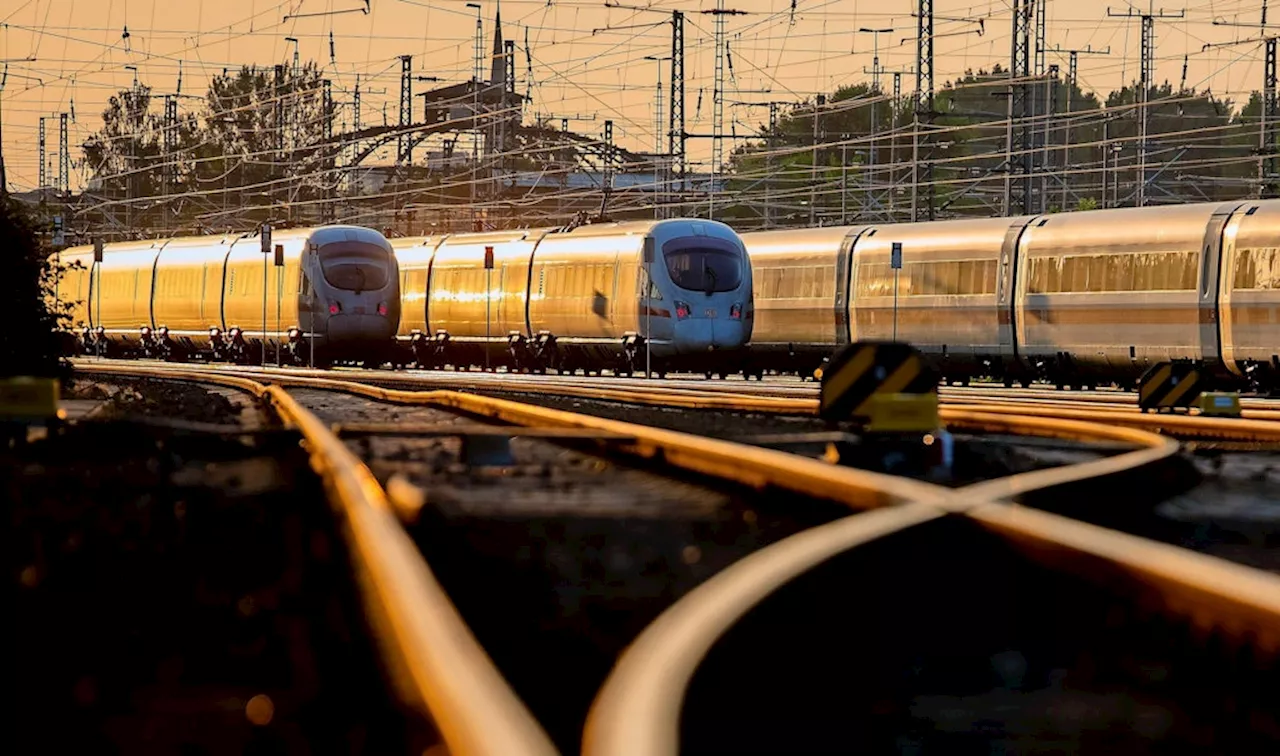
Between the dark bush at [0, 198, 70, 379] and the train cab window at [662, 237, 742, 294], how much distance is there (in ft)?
44.5

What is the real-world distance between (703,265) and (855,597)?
116ft

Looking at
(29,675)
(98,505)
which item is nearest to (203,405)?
(98,505)

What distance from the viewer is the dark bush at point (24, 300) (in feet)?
96.3

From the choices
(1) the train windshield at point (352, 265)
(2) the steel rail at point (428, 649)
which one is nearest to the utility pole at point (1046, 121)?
(1) the train windshield at point (352, 265)

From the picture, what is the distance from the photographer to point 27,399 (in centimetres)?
1546

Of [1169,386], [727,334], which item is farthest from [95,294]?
[1169,386]

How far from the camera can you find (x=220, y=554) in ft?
29.3

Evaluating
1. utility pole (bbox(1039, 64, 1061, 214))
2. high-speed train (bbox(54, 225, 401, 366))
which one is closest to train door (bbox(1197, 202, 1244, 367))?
utility pole (bbox(1039, 64, 1061, 214))

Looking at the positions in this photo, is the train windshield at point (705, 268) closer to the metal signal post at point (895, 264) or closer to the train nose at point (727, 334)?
the train nose at point (727, 334)

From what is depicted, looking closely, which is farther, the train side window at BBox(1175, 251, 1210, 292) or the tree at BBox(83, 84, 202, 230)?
the tree at BBox(83, 84, 202, 230)

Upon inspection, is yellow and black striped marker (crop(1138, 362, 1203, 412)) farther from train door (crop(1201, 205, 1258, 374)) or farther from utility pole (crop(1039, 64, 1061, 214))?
utility pole (crop(1039, 64, 1061, 214))

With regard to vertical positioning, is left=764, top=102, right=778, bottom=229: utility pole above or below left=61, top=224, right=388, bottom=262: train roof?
above

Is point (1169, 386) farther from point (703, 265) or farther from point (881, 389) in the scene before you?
point (703, 265)

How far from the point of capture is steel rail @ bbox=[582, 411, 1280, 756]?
449 cm
